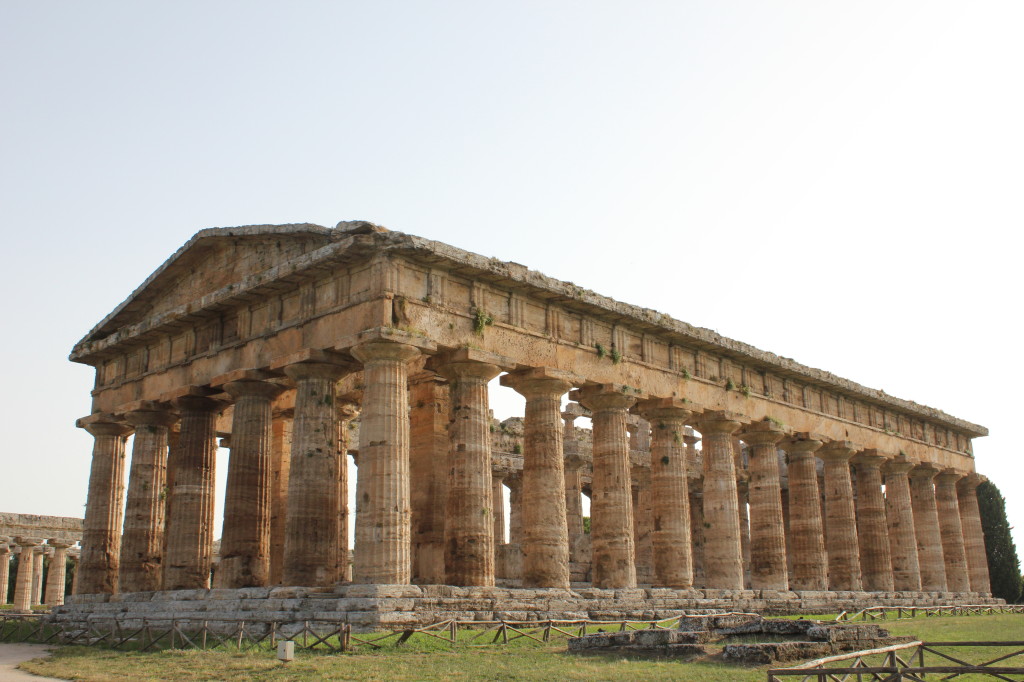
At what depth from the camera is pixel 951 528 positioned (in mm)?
41469

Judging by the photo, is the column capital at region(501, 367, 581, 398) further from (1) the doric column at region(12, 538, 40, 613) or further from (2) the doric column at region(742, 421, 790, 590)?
(1) the doric column at region(12, 538, 40, 613)

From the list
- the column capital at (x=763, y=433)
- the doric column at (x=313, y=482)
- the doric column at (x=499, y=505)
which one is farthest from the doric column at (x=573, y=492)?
the doric column at (x=313, y=482)

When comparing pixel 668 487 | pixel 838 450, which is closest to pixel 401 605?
pixel 668 487

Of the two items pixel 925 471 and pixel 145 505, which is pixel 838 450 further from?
pixel 145 505

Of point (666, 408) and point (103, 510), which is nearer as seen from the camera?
point (666, 408)

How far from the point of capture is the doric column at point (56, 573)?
50781mm

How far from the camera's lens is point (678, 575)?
27125mm

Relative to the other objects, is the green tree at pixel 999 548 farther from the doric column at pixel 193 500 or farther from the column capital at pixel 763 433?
the doric column at pixel 193 500

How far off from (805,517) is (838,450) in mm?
3260

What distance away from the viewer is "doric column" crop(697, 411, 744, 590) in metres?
29.0

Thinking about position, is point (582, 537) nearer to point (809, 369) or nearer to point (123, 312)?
point (809, 369)

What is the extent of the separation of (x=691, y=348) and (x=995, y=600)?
21.4 meters

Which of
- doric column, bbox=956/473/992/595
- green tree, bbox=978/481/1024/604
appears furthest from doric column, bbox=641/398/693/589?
green tree, bbox=978/481/1024/604

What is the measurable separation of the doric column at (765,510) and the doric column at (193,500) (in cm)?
1611
